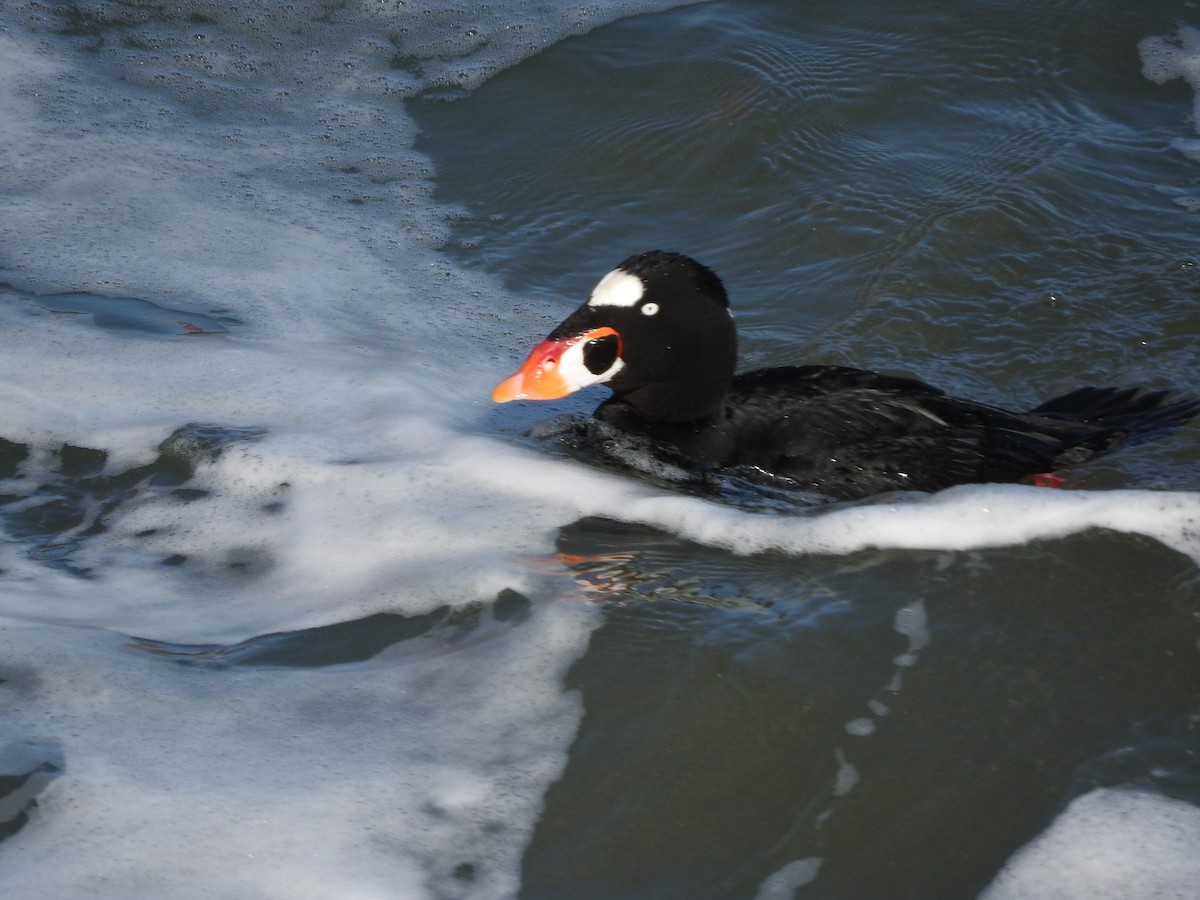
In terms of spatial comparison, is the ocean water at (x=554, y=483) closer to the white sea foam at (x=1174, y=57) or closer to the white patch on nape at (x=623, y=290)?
the white sea foam at (x=1174, y=57)

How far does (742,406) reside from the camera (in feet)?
13.5

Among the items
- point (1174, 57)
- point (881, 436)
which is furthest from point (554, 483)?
point (1174, 57)

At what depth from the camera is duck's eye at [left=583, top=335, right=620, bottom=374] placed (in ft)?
13.4

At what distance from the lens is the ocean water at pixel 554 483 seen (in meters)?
2.49

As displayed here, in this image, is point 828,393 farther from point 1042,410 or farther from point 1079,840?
point 1079,840

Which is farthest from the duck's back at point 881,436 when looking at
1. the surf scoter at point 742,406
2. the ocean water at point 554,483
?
the ocean water at point 554,483

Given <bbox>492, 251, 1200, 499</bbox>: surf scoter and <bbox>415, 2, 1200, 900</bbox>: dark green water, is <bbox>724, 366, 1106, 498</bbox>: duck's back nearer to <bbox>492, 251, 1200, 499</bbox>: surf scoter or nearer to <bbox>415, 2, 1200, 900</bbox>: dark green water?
<bbox>492, 251, 1200, 499</bbox>: surf scoter

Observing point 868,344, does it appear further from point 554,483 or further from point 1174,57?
point 1174,57

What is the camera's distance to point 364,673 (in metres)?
2.93

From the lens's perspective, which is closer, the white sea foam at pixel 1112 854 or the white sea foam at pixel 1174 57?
the white sea foam at pixel 1112 854

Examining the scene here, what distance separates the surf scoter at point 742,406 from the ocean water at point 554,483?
0.65 ft

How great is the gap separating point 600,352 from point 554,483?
50 cm

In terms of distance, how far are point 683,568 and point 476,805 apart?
0.94m

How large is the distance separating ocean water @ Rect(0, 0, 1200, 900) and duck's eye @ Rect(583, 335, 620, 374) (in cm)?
30
